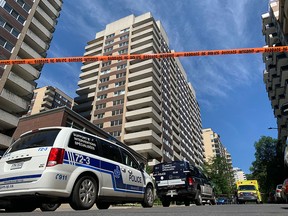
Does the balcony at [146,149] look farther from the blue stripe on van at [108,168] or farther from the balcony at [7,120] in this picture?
the blue stripe on van at [108,168]

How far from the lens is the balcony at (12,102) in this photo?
34662 millimetres

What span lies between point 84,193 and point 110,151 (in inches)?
64.1

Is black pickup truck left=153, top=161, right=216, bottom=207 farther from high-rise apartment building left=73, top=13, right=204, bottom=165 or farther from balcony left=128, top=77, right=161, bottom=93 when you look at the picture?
balcony left=128, top=77, right=161, bottom=93

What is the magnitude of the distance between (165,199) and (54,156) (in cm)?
904

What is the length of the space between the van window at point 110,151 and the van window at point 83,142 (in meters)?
0.32

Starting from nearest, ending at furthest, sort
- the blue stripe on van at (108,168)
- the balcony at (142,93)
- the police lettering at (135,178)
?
the blue stripe on van at (108,168)
the police lettering at (135,178)
the balcony at (142,93)

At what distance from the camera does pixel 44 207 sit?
7500mm

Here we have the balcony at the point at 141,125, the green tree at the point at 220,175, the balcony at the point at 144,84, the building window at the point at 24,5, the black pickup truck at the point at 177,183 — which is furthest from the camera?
the balcony at the point at 144,84

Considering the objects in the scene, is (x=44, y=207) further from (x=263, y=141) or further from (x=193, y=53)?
(x=263, y=141)

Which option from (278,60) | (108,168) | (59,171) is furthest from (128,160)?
(278,60)

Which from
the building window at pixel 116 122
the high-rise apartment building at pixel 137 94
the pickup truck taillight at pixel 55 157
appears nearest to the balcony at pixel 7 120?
the high-rise apartment building at pixel 137 94

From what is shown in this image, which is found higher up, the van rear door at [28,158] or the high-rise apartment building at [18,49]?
the high-rise apartment building at [18,49]

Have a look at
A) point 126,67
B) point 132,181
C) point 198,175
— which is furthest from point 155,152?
point 132,181

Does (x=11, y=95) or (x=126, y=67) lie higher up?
(x=126, y=67)
